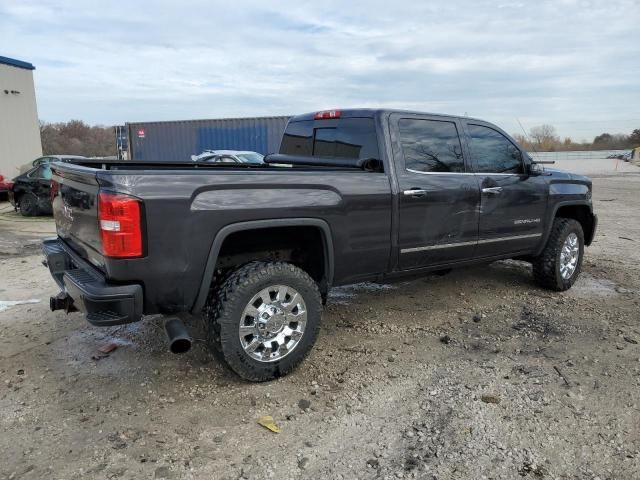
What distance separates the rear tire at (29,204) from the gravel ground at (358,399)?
8.22 meters

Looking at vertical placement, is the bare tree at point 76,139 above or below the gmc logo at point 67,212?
below

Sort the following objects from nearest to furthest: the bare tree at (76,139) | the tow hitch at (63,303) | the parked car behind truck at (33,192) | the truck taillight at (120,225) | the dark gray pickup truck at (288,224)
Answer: the truck taillight at (120,225) → the dark gray pickup truck at (288,224) → the tow hitch at (63,303) → the parked car behind truck at (33,192) → the bare tree at (76,139)

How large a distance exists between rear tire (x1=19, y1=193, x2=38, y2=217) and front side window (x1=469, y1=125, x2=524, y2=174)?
36.6 ft

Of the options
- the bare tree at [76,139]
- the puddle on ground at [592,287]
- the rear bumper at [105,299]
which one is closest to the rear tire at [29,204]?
the rear bumper at [105,299]

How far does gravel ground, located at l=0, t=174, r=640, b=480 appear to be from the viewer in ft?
9.22

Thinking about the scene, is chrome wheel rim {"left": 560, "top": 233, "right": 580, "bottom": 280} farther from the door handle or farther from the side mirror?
the door handle

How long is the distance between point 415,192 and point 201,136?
886 inches

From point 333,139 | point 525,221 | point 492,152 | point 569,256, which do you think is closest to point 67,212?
point 333,139

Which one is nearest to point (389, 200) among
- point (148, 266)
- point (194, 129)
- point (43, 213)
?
point (148, 266)

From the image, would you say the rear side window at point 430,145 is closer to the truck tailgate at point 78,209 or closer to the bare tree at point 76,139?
the truck tailgate at point 78,209

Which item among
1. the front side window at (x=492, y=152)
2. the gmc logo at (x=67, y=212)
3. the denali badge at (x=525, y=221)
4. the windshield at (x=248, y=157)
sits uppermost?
the front side window at (x=492, y=152)

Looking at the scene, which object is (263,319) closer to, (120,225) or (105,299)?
(105,299)

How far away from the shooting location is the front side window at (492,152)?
501 centimetres

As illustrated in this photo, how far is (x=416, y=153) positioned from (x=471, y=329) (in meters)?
1.66
